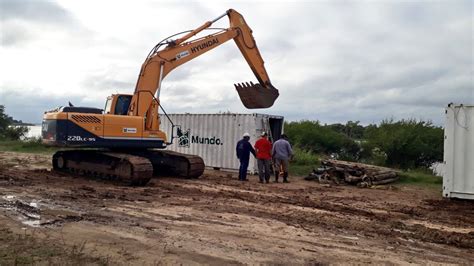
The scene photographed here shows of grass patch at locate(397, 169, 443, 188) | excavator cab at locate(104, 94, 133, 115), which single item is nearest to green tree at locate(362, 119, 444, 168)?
grass patch at locate(397, 169, 443, 188)

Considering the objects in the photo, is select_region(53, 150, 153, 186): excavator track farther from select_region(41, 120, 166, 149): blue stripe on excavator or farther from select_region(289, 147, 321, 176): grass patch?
select_region(289, 147, 321, 176): grass patch

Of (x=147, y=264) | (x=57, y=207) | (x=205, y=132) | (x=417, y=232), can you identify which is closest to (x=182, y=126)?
(x=205, y=132)

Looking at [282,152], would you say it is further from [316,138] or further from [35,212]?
[316,138]

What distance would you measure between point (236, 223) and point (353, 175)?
897cm

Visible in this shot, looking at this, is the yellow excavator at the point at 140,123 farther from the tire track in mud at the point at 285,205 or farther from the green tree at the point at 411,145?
the green tree at the point at 411,145

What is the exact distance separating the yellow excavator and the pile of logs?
320 cm

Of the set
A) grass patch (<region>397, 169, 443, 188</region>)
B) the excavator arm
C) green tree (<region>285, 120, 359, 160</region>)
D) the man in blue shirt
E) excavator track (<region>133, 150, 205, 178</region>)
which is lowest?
grass patch (<region>397, 169, 443, 188</region>)

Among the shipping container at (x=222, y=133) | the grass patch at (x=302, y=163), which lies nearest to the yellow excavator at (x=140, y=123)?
the shipping container at (x=222, y=133)

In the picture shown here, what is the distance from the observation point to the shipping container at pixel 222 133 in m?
19.6

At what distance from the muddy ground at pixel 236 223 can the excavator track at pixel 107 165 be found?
449 mm

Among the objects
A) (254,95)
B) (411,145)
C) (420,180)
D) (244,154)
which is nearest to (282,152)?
(244,154)

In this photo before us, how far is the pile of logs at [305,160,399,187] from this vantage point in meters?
16.7

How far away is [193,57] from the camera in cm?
1656

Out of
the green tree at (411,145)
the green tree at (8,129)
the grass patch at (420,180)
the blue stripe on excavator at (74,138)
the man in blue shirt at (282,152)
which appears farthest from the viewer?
the green tree at (8,129)
